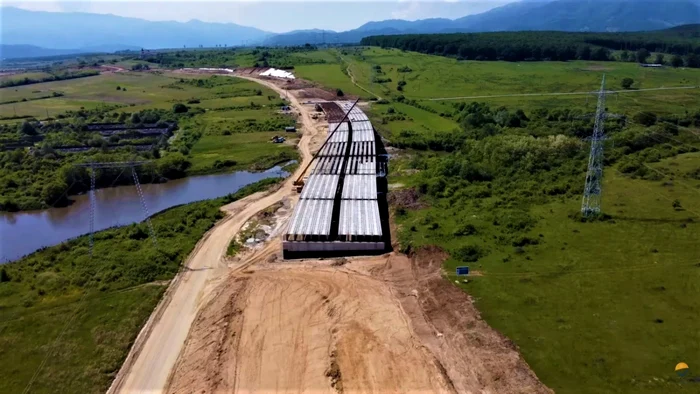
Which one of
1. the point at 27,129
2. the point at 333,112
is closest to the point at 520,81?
the point at 333,112

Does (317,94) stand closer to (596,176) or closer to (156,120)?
(156,120)

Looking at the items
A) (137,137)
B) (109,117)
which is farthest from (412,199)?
(109,117)

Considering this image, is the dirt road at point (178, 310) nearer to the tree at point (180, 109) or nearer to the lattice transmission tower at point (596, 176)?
the lattice transmission tower at point (596, 176)

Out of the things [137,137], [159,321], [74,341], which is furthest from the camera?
[137,137]

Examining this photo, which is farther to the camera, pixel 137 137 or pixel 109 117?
pixel 109 117

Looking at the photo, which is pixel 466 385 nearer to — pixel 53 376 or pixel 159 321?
pixel 159 321

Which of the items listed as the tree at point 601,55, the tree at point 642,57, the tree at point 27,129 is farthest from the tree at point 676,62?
the tree at point 27,129

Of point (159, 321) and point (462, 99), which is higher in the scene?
point (462, 99)

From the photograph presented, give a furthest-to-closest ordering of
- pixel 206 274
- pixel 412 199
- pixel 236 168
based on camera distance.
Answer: pixel 236 168 < pixel 412 199 < pixel 206 274
